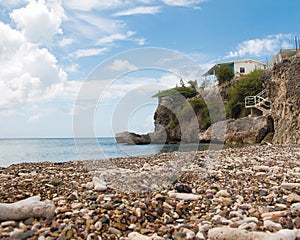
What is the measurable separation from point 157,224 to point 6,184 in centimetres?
272

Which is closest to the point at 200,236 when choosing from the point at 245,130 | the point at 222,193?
A: the point at 222,193

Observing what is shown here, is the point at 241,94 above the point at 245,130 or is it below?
above

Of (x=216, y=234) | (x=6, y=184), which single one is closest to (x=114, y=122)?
(x=6, y=184)

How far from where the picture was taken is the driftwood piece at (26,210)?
9.26 feet

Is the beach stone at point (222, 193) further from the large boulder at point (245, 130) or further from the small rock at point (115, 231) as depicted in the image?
the large boulder at point (245, 130)

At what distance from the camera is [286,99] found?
1798 centimetres

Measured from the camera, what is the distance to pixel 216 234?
254 centimetres

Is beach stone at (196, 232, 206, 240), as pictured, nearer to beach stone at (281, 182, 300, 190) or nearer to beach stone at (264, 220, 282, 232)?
beach stone at (264, 220, 282, 232)

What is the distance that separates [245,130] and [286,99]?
26.4 ft

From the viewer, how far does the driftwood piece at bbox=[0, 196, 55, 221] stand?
282 centimetres

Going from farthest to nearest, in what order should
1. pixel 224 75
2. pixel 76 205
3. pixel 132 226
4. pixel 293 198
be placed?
pixel 224 75 → pixel 293 198 → pixel 76 205 → pixel 132 226

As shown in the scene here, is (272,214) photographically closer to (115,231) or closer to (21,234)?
(115,231)

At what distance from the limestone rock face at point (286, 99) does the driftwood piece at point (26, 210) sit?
16.1 m

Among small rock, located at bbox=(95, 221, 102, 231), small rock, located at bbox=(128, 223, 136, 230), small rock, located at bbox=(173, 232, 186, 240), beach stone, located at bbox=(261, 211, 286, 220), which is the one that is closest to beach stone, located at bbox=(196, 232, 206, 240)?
small rock, located at bbox=(173, 232, 186, 240)
